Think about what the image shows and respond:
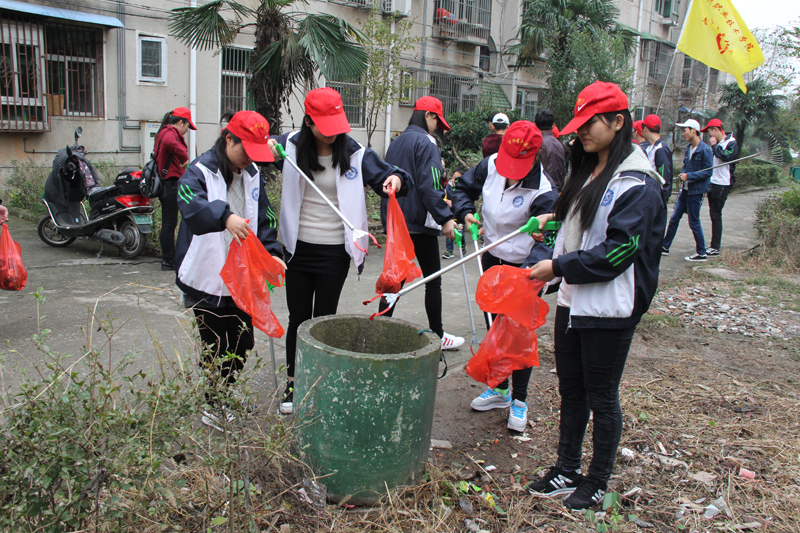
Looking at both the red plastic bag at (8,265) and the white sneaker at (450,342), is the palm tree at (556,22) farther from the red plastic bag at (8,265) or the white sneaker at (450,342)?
the red plastic bag at (8,265)

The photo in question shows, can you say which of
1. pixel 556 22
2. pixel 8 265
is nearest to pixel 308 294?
pixel 8 265

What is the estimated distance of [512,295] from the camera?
2.85 m

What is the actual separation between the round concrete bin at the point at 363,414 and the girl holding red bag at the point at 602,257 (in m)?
0.63

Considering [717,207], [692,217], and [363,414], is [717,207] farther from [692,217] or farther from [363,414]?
[363,414]

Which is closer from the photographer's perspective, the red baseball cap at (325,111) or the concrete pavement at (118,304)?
the red baseball cap at (325,111)

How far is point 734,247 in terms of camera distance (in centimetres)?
966

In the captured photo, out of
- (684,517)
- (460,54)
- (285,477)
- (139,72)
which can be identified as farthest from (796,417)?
(460,54)

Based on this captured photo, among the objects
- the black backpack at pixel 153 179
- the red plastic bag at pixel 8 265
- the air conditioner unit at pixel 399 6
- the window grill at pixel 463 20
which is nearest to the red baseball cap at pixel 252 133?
the red plastic bag at pixel 8 265

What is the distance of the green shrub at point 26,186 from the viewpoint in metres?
9.14

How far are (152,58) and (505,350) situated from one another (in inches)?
433

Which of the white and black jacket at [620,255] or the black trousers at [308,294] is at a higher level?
the white and black jacket at [620,255]

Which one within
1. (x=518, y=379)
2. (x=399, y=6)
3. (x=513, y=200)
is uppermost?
(x=399, y=6)

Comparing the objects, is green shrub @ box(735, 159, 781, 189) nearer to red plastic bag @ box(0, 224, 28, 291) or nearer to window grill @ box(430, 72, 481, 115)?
window grill @ box(430, 72, 481, 115)

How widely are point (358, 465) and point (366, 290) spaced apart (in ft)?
12.2
